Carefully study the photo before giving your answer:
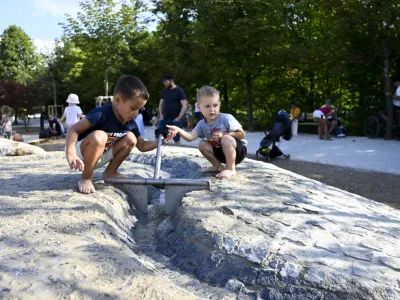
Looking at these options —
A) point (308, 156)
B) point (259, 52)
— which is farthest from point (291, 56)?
point (308, 156)

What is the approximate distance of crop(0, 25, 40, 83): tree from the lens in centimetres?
4137

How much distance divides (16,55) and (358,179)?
41.6 metres

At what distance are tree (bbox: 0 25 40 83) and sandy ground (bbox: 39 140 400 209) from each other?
37.5 meters

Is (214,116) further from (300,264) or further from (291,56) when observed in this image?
(291,56)

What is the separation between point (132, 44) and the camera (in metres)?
26.8

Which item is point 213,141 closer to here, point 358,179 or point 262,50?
point 358,179

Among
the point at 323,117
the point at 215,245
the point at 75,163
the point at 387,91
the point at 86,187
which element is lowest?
the point at 215,245

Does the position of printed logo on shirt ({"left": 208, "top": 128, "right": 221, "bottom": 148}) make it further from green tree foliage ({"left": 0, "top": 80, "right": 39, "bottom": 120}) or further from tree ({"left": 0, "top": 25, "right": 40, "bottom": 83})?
tree ({"left": 0, "top": 25, "right": 40, "bottom": 83})

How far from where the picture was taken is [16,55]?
4234 centimetres

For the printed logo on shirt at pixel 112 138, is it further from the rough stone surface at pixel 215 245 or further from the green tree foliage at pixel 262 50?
the green tree foliage at pixel 262 50

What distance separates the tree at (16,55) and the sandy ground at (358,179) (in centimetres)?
3750

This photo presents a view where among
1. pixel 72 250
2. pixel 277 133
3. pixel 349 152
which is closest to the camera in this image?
pixel 72 250

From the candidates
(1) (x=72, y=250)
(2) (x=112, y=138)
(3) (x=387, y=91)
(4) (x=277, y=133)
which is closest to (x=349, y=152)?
(4) (x=277, y=133)

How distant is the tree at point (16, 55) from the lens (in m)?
41.4
